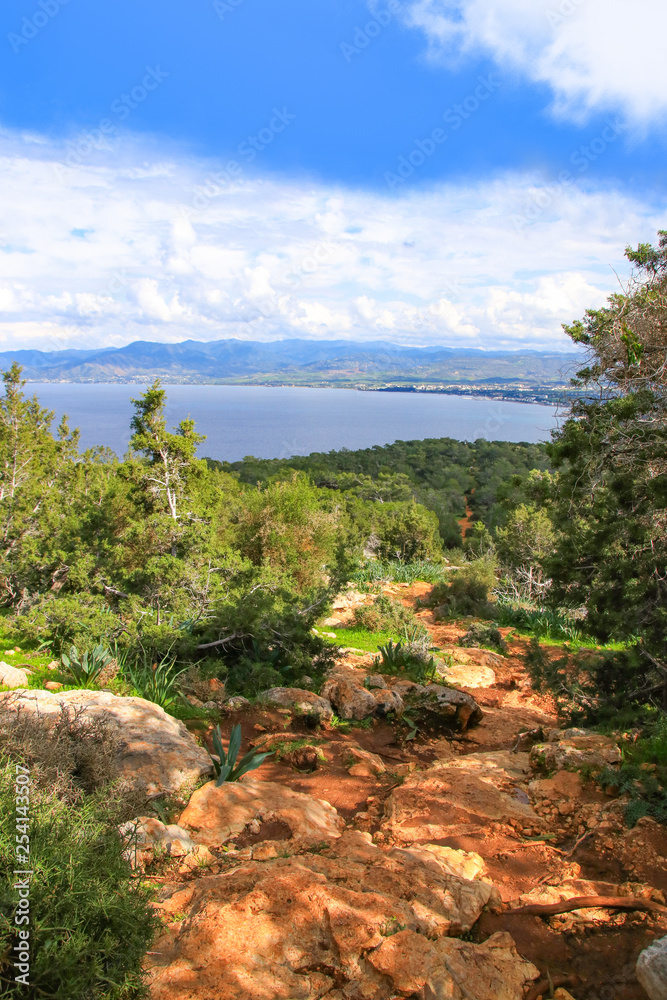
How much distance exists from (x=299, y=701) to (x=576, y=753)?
122 inches

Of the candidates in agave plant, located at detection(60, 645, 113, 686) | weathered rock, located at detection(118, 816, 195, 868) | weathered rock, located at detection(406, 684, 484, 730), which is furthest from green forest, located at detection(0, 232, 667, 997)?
weathered rock, located at detection(406, 684, 484, 730)

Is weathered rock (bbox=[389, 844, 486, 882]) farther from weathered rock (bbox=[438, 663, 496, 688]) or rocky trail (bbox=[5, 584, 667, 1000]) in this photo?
weathered rock (bbox=[438, 663, 496, 688])

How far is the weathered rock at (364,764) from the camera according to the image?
16.6 feet

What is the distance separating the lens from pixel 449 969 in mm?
2311

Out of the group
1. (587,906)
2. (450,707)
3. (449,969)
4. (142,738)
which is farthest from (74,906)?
(450,707)

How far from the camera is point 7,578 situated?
923cm

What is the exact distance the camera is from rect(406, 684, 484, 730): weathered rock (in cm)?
673

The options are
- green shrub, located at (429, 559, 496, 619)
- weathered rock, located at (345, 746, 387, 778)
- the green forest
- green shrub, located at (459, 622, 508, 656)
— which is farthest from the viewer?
green shrub, located at (429, 559, 496, 619)

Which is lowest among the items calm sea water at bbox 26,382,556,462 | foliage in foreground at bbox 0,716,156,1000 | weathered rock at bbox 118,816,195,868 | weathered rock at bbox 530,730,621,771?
weathered rock at bbox 530,730,621,771

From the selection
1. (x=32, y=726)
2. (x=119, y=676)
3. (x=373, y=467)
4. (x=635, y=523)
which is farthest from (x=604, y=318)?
(x=373, y=467)

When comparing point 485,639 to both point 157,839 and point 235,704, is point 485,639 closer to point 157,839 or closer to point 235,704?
point 235,704

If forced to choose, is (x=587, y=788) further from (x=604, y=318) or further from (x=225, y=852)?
(x=604, y=318)

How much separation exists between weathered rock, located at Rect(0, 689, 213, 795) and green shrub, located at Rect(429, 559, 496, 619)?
10.9 m

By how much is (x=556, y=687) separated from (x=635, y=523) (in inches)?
79.9
